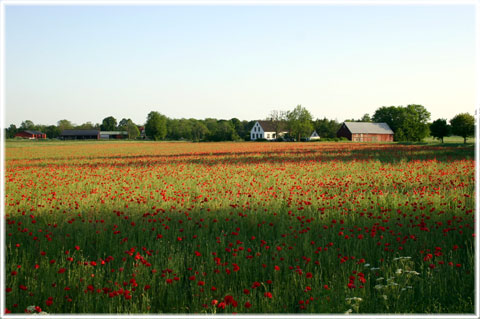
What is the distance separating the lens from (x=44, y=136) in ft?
461

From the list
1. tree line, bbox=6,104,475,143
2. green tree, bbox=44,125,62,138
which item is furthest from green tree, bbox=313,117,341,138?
green tree, bbox=44,125,62,138

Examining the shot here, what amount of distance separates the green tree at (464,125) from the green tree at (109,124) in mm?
138789

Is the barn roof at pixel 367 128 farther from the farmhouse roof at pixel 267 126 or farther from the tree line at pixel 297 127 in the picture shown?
the farmhouse roof at pixel 267 126

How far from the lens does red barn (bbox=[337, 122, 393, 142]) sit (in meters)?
106

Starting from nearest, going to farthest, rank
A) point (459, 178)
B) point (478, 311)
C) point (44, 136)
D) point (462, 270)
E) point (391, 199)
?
point (478, 311)
point (462, 270)
point (391, 199)
point (459, 178)
point (44, 136)

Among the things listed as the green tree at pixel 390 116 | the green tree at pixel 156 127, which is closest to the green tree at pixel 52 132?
the green tree at pixel 156 127

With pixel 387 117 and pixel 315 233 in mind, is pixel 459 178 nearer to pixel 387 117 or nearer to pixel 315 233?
pixel 315 233

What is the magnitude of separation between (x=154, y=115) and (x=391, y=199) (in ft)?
425

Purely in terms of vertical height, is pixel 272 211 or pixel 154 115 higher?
pixel 154 115

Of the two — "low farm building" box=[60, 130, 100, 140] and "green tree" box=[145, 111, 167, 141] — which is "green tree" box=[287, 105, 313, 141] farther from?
"low farm building" box=[60, 130, 100, 140]

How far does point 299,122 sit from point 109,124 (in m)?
95.9

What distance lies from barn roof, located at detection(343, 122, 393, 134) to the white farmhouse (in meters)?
23.9

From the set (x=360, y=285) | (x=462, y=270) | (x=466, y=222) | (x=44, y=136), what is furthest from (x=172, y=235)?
(x=44, y=136)

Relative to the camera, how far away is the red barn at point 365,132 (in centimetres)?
10650
